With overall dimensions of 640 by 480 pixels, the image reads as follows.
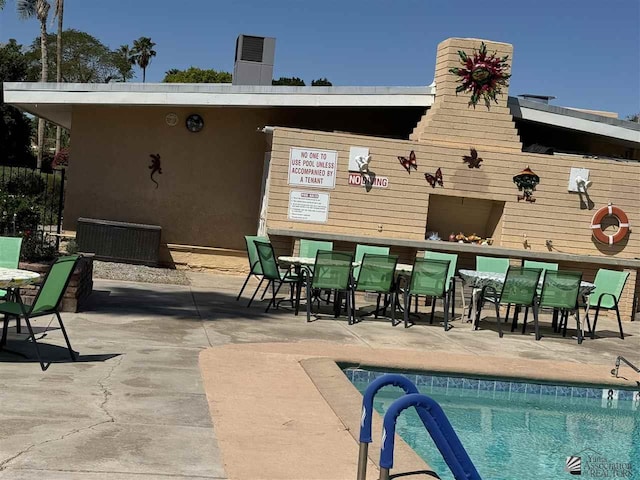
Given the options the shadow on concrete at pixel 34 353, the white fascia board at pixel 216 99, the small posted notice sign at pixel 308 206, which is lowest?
the shadow on concrete at pixel 34 353

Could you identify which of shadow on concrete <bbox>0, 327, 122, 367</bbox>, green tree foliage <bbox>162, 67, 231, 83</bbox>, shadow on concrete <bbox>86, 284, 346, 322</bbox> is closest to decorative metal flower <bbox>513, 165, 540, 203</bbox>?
shadow on concrete <bbox>86, 284, 346, 322</bbox>

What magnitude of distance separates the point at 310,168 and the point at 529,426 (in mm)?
7599

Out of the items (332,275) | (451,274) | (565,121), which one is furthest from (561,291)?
(565,121)

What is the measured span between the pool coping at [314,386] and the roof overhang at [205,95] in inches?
259

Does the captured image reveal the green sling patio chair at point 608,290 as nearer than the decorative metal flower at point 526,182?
Yes

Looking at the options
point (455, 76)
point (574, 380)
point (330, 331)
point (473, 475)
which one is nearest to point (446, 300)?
point (330, 331)

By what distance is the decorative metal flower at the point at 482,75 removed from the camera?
14.1 m

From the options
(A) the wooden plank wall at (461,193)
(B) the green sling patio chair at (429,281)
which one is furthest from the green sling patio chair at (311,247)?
(B) the green sling patio chair at (429,281)

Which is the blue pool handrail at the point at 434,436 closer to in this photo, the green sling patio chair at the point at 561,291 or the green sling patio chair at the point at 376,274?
the green sling patio chair at the point at 376,274

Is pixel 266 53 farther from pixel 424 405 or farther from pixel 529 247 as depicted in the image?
pixel 424 405

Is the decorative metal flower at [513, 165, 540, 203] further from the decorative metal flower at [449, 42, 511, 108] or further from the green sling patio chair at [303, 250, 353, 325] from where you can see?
the green sling patio chair at [303, 250, 353, 325]

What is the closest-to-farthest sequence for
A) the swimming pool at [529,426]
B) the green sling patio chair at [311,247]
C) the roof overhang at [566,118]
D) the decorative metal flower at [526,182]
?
the swimming pool at [529,426] < the green sling patio chair at [311,247] < the decorative metal flower at [526,182] < the roof overhang at [566,118]

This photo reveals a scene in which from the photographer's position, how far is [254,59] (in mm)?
16422

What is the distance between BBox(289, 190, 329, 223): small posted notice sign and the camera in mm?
13648
